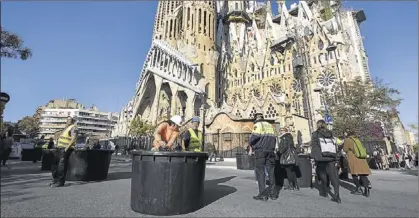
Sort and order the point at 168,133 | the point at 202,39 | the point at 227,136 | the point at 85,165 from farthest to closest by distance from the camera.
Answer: the point at 202,39 < the point at 227,136 < the point at 85,165 < the point at 168,133

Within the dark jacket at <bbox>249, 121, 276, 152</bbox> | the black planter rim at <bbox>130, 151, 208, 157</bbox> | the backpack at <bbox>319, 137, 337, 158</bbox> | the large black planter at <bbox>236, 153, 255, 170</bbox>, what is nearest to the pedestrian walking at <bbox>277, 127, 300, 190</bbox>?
the backpack at <bbox>319, 137, 337, 158</bbox>

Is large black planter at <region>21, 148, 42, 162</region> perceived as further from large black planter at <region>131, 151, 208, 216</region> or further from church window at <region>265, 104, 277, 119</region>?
church window at <region>265, 104, 277, 119</region>

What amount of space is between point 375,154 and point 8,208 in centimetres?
1971

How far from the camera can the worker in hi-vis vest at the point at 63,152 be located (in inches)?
217

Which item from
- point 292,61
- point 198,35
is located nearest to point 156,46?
point 198,35

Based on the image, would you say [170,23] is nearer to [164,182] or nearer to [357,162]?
[357,162]

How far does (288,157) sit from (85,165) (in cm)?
544

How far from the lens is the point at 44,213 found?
322 centimetres

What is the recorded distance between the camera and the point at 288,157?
18.9ft

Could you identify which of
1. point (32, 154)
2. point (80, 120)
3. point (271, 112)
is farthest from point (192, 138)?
point (80, 120)

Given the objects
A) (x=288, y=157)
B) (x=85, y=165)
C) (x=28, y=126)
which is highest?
(x=28, y=126)

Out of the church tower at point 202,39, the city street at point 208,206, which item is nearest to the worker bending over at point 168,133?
the city street at point 208,206

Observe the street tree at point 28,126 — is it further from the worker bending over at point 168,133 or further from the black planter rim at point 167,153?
the black planter rim at point 167,153

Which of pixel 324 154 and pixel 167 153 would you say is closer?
pixel 167 153
